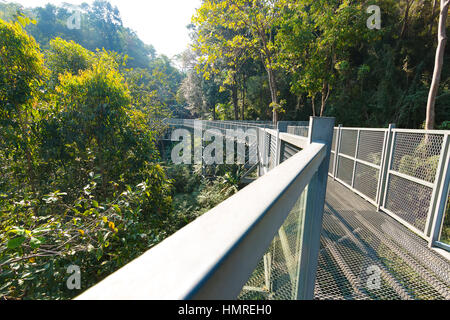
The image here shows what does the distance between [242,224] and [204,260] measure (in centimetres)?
12

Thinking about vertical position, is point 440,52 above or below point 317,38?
below

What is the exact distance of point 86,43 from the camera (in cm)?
6084

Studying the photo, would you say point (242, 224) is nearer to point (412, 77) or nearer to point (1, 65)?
point (1, 65)

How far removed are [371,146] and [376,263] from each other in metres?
4.31

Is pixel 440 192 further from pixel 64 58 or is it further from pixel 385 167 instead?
pixel 64 58

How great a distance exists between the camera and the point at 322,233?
3807mm

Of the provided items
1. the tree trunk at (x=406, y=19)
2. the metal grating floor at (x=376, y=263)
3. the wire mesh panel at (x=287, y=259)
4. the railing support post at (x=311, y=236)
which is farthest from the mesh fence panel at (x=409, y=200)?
the tree trunk at (x=406, y=19)

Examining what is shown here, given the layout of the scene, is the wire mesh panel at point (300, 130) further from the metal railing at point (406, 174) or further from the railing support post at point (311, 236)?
the railing support post at point (311, 236)

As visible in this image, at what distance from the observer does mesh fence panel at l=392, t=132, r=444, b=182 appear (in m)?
3.95

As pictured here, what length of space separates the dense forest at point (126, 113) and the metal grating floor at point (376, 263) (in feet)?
10.9

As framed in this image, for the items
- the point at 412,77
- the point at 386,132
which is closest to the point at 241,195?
the point at 386,132

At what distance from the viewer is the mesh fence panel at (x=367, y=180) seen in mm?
5742
